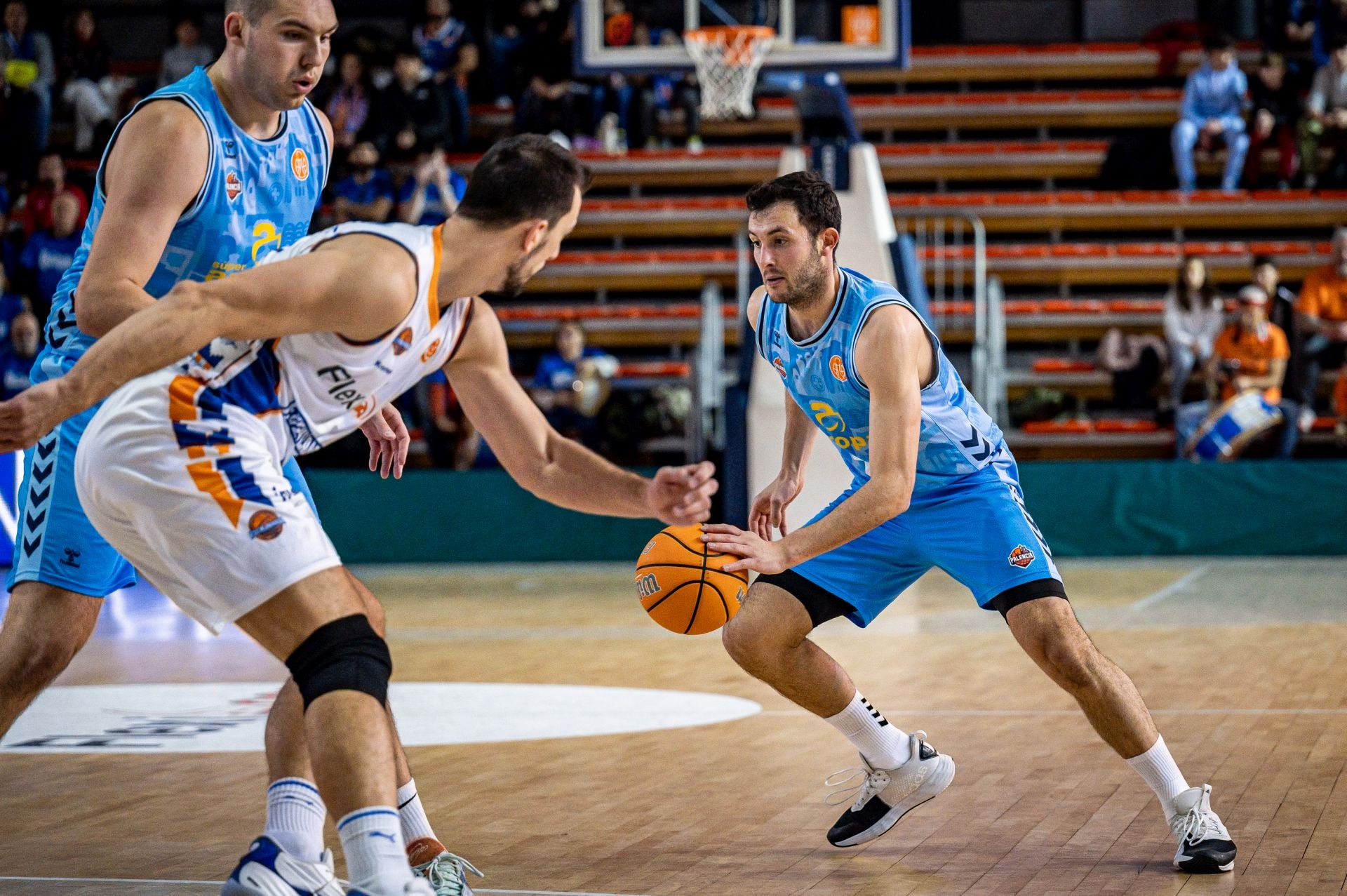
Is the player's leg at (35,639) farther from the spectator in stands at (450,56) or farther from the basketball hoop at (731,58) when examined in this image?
the spectator in stands at (450,56)

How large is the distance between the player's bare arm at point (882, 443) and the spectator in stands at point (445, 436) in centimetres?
986

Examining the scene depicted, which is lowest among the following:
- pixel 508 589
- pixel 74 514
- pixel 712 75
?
pixel 508 589

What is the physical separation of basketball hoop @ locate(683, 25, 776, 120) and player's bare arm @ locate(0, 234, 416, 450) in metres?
9.25

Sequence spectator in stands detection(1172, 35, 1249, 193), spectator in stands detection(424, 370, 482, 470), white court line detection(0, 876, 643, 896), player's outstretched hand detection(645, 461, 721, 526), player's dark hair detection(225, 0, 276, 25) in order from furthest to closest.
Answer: spectator in stands detection(1172, 35, 1249, 193), spectator in stands detection(424, 370, 482, 470), white court line detection(0, 876, 643, 896), player's dark hair detection(225, 0, 276, 25), player's outstretched hand detection(645, 461, 721, 526)

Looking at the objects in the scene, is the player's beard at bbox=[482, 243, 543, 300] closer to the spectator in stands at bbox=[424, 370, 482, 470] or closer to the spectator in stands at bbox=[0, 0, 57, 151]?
the spectator in stands at bbox=[424, 370, 482, 470]

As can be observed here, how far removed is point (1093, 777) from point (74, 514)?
3303 millimetres

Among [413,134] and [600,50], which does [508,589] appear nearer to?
[600,50]

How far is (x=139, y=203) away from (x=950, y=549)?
2294 mm

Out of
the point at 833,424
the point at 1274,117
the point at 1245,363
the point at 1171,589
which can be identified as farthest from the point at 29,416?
the point at 1274,117

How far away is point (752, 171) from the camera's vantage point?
1756 cm

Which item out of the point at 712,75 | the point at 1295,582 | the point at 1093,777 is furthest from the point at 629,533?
the point at 1093,777

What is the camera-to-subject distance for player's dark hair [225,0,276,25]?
3.69 meters

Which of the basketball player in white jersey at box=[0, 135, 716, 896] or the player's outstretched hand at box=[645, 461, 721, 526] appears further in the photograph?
the player's outstretched hand at box=[645, 461, 721, 526]

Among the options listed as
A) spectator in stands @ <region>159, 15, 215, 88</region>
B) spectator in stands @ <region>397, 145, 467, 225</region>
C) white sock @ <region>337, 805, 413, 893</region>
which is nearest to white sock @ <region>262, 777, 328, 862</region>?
white sock @ <region>337, 805, 413, 893</region>
